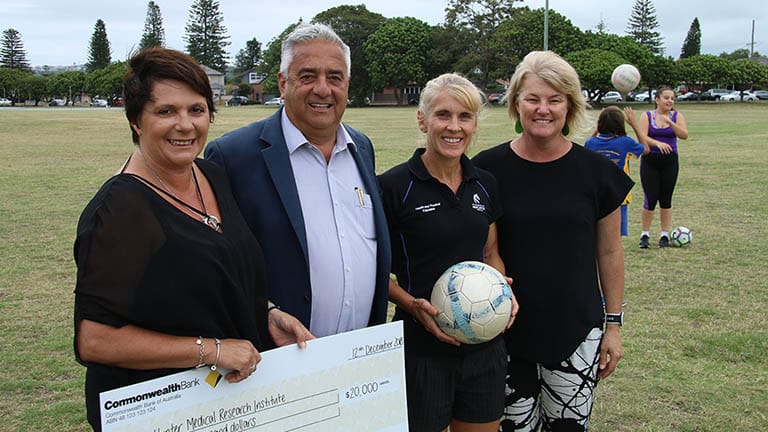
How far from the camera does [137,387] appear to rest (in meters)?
2.13

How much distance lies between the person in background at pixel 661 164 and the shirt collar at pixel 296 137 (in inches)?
301

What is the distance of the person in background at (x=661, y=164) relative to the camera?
9555 mm

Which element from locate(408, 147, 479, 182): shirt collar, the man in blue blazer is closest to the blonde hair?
locate(408, 147, 479, 182): shirt collar

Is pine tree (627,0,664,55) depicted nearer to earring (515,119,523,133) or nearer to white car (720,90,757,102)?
white car (720,90,757,102)

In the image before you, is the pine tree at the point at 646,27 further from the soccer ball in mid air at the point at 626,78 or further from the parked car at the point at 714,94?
the soccer ball in mid air at the point at 626,78

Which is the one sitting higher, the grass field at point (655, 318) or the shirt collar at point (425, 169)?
the shirt collar at point (425, 169)

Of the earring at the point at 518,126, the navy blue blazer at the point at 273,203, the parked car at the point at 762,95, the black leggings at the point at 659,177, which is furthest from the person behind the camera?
the parked car at the point at 762,95

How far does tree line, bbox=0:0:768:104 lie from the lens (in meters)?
63.5

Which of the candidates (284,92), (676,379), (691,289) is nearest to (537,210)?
(284,92)

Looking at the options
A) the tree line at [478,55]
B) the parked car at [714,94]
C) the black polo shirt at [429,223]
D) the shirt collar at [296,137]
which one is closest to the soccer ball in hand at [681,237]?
the black polo shirt at [429,223]

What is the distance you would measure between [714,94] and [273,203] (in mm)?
80052

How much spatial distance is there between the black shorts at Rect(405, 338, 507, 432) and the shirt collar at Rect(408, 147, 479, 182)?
824 millimetres

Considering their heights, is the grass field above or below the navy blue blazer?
below

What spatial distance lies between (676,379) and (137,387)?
4414mm
